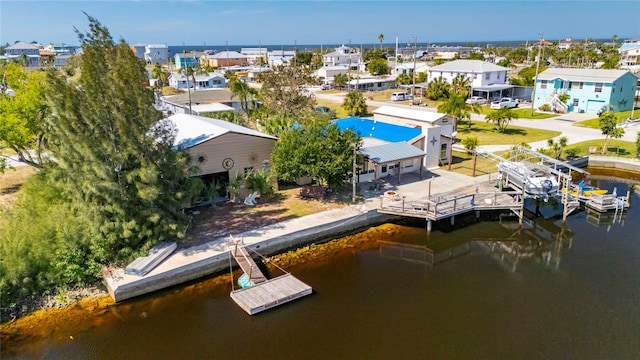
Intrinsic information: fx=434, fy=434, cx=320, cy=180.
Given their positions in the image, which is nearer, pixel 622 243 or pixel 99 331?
pixel 99 331

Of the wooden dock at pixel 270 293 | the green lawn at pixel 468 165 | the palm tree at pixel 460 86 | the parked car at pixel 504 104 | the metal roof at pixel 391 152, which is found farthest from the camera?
the palm tree at pixel 460 86

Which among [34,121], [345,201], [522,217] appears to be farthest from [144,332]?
[522,217]

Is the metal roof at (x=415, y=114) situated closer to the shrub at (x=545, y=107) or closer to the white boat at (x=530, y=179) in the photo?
A: the white boat at (x=530, y=179)

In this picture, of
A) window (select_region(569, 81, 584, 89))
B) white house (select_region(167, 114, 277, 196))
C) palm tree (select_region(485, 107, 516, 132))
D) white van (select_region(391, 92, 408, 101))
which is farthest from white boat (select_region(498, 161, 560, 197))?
white van (select_region(391, 92, 408, 101))

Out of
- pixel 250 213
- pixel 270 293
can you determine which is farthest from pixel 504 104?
pixel 270 293

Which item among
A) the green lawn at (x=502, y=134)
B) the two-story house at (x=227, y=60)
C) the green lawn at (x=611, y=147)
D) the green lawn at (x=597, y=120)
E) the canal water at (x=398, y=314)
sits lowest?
the canal water at (x=398, y=314)

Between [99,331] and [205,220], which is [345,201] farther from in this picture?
[99,331]

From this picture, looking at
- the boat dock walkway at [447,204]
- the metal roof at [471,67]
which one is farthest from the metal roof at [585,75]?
the boat dock walkway at [447,204]
